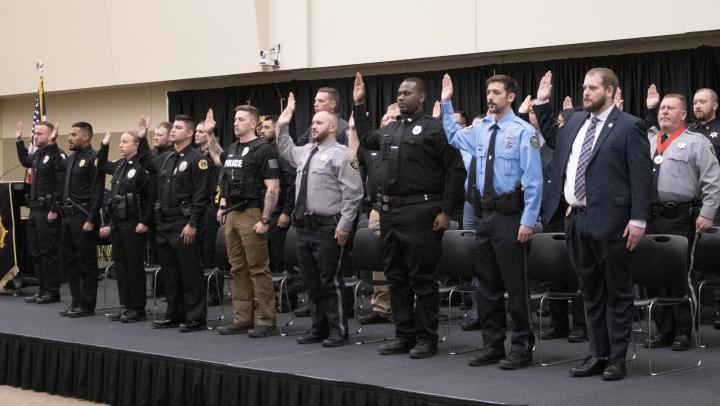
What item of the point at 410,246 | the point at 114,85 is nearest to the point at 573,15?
the point at 410,246

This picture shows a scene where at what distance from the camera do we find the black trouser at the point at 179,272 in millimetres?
7742

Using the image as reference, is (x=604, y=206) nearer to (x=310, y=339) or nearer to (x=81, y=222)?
(x=310, y=339)

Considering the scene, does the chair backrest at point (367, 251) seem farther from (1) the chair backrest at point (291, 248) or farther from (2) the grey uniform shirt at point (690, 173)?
(2) the grey uniform shirt at point (690, 173)

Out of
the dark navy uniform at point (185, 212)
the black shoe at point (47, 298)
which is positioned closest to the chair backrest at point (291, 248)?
the dark navy uniform at point (185, 212)

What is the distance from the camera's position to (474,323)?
735 cm

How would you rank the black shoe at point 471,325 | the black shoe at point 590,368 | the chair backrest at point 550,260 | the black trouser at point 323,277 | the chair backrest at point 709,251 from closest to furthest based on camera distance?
the black shoe at point 590,368 < the chair backrest at point 550,260 < the chair backrest at point 709,251 < the black trouser at point 323,277 < the black shoe at point 471,325

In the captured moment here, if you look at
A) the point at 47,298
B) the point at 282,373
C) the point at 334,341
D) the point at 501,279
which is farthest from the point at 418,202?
the point at 47,298

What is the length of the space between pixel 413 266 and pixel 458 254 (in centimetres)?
51

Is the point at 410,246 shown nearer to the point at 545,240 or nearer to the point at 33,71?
the point at 545,240

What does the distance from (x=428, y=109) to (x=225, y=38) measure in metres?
2.86

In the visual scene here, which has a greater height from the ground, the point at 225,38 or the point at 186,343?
the point at 225,38

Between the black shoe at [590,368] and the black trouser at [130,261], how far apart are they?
4155 mm

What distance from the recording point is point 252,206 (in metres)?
7.29

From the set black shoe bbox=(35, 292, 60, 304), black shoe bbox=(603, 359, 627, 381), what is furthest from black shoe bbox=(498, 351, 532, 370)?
black shoe bbox=(35, 292, 60, 304)
